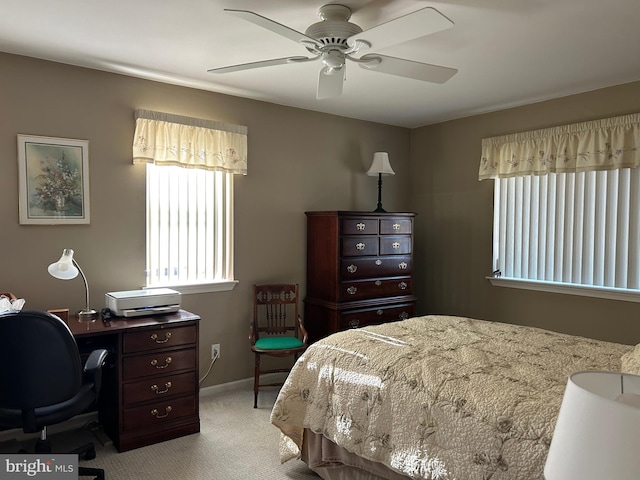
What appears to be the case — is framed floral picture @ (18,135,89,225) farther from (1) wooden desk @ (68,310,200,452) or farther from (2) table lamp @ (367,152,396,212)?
(2) table lamp @ (367,152,396,212)

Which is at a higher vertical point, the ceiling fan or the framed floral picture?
the ceiling fan

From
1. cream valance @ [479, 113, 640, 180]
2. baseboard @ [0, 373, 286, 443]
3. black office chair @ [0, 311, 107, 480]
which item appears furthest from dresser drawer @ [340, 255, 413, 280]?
black office chair @ [0, 311, 107, 480]

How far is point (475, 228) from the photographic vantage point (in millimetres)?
4590

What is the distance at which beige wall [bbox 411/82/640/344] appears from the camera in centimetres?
364

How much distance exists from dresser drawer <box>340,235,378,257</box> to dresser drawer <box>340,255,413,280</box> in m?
0.05

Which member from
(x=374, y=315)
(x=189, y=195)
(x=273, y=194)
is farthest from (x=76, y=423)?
(x=374, y=315)

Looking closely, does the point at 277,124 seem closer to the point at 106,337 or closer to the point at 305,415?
the point at 106,337

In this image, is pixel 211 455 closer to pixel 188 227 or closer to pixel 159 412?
pixel 159 412

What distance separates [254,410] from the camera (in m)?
3.56

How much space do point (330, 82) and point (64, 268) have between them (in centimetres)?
194

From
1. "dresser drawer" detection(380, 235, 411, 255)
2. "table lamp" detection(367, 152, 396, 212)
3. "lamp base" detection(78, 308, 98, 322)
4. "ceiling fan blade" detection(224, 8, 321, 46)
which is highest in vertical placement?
"ceiling fan blade" detection(224, 8, 321, 46)

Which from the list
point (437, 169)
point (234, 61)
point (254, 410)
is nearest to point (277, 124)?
point (234, 61)

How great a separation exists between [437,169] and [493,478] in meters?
3.68

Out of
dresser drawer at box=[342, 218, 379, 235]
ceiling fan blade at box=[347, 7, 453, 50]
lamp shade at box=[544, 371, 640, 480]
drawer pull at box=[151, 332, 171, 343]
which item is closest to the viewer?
lamp shade at box=[544, 371, 640, 480]
